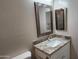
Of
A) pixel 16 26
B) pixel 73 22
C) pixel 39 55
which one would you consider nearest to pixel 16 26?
pixel 16 26

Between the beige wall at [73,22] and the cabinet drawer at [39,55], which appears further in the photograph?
the beige wall at [73,22]

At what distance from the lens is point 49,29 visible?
2.07 m

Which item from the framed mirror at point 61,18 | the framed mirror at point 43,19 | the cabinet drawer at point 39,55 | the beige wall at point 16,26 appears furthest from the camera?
the framed mirror at point 61,18

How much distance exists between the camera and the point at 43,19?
6.11 ft

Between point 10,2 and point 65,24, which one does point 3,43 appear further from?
point 65,24

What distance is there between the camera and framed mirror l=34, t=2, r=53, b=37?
1.70 meters

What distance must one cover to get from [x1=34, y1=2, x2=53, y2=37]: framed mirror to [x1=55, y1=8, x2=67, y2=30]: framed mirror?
0.18 m

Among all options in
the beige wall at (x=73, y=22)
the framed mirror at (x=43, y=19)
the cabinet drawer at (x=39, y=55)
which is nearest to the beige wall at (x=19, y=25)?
the beige wall at (x=73, y=22)

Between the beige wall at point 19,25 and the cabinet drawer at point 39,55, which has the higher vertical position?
the beige wall at point 19,25

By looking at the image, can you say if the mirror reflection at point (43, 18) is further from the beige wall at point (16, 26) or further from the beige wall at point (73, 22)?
the beige wall at point (73, 22)

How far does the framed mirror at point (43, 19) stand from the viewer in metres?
1.70

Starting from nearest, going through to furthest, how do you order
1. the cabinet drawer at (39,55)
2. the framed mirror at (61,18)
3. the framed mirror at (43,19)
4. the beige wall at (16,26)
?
the beige wall at (16,26), the cabinet drawer at (39,55), the framed mirror at (43,19), the framed mirror at (61,18)

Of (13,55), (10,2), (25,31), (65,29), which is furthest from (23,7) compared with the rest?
(65,29)

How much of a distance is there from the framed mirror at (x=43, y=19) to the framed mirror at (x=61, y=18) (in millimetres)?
182
